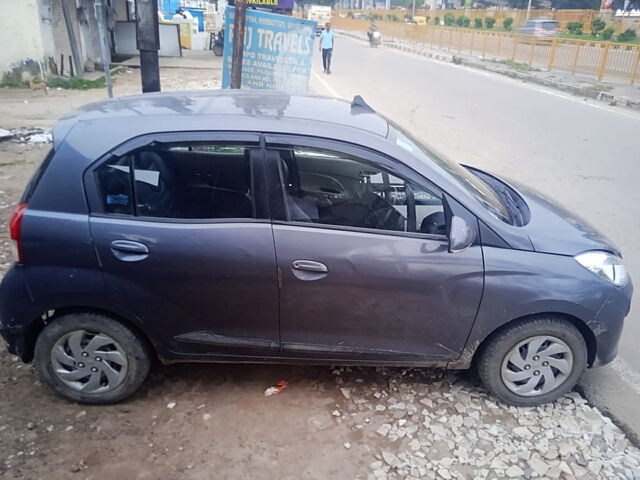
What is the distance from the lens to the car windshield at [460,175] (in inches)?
120

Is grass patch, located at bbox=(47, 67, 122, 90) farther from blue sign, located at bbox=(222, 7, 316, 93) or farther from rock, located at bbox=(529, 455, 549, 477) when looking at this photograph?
rock, located at bbox=(529, 455, 549, 477)

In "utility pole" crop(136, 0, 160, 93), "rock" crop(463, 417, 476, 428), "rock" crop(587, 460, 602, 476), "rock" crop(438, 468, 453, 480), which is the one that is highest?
"utility pole" crop(136, 0, 160, 93)

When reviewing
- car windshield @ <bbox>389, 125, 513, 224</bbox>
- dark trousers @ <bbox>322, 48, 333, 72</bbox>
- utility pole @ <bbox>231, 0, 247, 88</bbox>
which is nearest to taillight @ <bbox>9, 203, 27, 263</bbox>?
car windshield @ <bbox>389, 125, 513, 224</bbox>

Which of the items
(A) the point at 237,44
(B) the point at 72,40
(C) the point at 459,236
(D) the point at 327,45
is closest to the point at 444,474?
(C) the point at 459,236

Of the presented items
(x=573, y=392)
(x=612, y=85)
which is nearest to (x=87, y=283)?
(x=573, y=392)

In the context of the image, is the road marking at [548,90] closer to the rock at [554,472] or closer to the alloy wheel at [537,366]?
the alloy wheel at [537,366]

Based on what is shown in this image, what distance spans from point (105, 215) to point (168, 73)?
16713mm

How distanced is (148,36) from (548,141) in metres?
7.79

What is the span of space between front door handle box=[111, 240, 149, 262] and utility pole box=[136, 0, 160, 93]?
10.2 feet

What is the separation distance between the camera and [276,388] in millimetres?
3219

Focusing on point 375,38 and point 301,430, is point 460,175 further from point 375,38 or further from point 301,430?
point 375,38

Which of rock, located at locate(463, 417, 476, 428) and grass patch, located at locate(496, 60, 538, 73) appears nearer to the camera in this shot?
rock, located at locate(463, 417, 476, 428)

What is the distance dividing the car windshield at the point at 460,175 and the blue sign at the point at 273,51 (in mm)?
3977

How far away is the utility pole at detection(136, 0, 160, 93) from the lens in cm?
510
